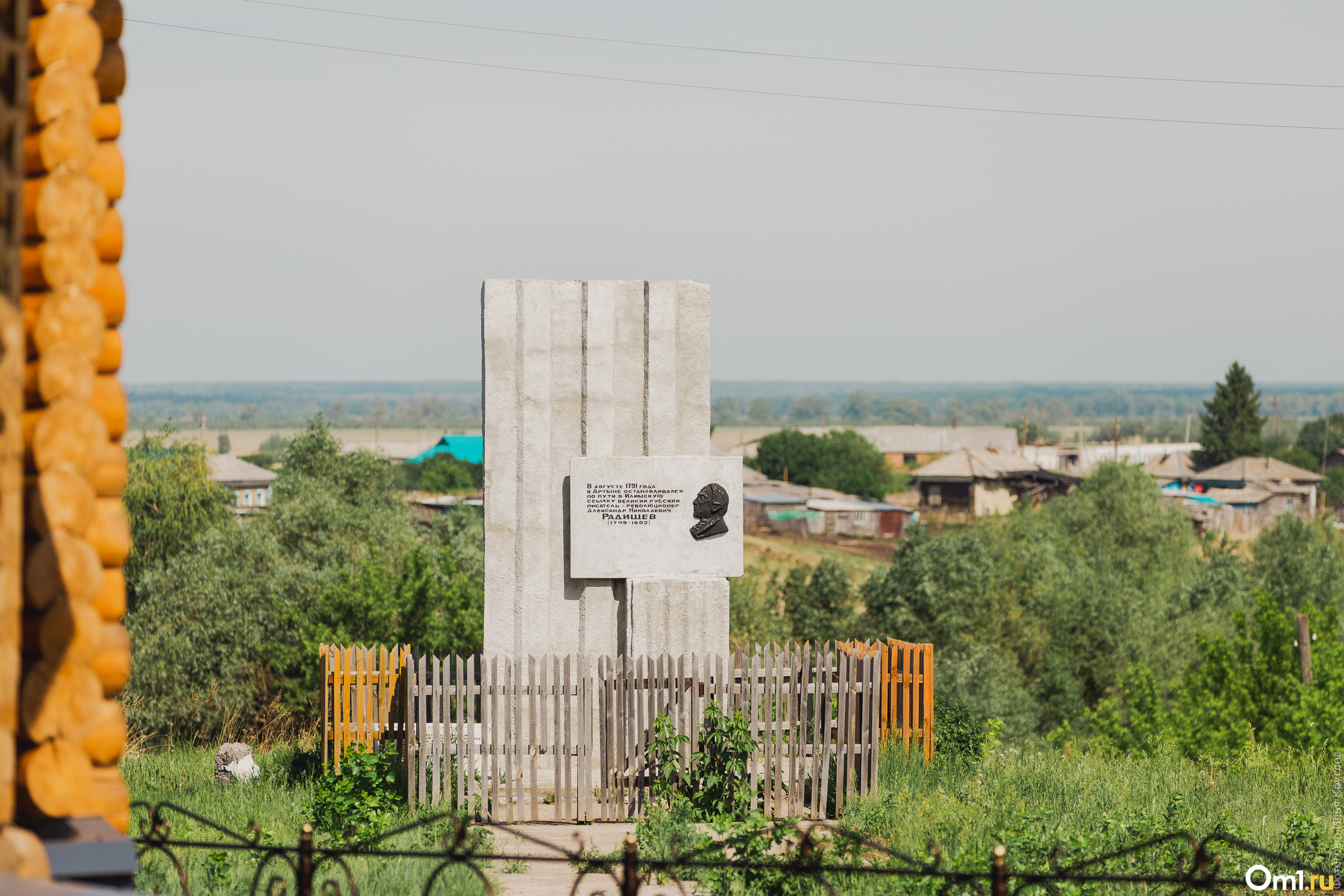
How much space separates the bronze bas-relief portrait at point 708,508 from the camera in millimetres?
11930

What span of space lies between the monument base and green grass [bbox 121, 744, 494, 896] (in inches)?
115

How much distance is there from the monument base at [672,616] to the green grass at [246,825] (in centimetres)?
291

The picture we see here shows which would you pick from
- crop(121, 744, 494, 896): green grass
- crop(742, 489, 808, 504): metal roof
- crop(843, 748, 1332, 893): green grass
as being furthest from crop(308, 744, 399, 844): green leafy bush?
crop(742, 489, 808, 504): metal roof

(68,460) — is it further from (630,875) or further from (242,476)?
(242,476)

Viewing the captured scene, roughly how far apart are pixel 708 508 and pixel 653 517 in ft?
1.90

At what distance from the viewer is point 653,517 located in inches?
469

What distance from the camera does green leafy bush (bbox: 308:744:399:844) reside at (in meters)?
9.33

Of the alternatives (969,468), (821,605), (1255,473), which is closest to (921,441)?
(1255,473)

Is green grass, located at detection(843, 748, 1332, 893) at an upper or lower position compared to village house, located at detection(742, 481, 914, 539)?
upper

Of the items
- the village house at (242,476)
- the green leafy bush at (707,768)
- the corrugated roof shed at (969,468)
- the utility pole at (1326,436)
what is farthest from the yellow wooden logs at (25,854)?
the utility pole at (1326,436)

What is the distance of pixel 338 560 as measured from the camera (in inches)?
1030

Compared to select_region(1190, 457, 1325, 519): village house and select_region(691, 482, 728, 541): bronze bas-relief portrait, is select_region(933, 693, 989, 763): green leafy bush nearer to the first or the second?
select_region(691, 482, 728, 541): bronze bas-relief portrait

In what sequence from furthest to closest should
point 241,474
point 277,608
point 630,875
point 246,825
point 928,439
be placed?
point 928,439 → point 241,474 → point 277,608 → point 246,825 → point 630,875

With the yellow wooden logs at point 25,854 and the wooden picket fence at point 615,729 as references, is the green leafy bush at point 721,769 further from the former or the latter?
the yellow wooden logs at point 25,854
